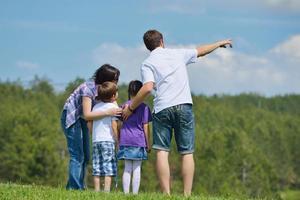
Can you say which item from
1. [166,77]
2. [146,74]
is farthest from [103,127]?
[166,77]

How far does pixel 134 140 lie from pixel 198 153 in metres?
75.9

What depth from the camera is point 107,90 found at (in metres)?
11.5

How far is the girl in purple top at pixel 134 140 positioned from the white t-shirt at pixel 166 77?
57 centimetres

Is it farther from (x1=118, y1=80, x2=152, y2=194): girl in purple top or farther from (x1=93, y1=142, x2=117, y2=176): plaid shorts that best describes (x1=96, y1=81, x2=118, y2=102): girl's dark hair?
(x1=93, y1=142, x2=117, y2=176): plaid shorts

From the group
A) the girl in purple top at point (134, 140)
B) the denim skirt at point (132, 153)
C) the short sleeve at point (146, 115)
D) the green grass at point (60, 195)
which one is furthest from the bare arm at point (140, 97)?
the green grass at point (60, 195)

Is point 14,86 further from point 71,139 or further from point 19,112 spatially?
point 71,139

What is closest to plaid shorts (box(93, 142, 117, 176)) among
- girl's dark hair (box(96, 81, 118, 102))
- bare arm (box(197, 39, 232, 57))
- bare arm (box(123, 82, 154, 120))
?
bare arm (box(123, 82, 154, 120))

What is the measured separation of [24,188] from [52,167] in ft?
216

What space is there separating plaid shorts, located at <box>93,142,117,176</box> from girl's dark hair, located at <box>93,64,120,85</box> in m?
0.97

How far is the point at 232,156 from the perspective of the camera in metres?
89.9

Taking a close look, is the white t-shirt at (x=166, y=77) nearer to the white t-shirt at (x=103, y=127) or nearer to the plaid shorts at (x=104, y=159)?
the white t-shirt at (x=103, y=127)

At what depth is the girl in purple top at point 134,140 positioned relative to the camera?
1143cm

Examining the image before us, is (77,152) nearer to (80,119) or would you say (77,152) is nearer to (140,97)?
(80,119)

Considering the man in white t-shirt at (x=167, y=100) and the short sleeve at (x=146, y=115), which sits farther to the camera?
the short sleeve at (x=146, y=115)
